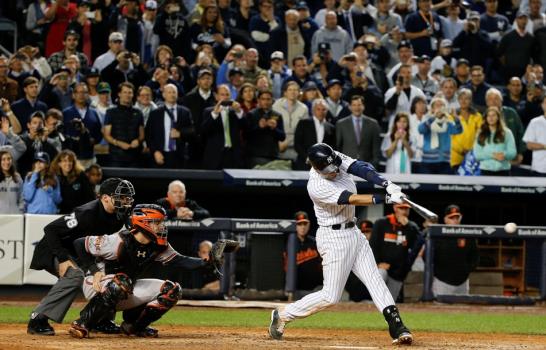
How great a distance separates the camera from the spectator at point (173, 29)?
16344 mm

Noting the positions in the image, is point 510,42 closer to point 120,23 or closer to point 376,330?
point 120,23

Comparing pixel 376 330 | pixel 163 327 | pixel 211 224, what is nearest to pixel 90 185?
pixel 211 224

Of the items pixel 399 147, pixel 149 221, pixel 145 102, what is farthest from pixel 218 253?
pixel 399 147

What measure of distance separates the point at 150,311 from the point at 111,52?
23.9ft

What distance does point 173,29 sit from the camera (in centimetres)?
1634

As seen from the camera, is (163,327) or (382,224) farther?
(382,224)

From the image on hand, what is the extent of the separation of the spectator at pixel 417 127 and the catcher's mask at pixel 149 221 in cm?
690

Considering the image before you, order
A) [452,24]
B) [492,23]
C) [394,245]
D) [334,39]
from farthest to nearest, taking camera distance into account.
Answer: [492,23]
[452,24]
[334,39]
[394,245]

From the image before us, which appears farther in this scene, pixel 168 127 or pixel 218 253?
pixel 168 127

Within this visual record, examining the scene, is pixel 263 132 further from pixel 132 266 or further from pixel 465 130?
pixel 132 266

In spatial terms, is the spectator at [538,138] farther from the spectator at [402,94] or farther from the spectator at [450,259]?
the spectator at [450,259]

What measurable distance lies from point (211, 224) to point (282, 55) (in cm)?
371

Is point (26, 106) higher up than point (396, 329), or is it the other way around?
point (26, 106)

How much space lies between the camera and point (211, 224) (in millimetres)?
13445
